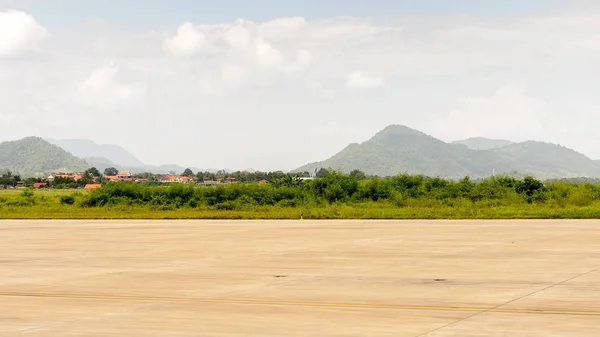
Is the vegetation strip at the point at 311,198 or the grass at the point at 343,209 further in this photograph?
the vegetation strip at the point at 311,198

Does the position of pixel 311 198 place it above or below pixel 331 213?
above

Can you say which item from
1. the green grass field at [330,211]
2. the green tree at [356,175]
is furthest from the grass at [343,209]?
the green tree at [356,175]

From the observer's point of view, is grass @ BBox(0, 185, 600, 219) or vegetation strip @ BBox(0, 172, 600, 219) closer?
grass @ BBox(0, 185, 600, 219)
